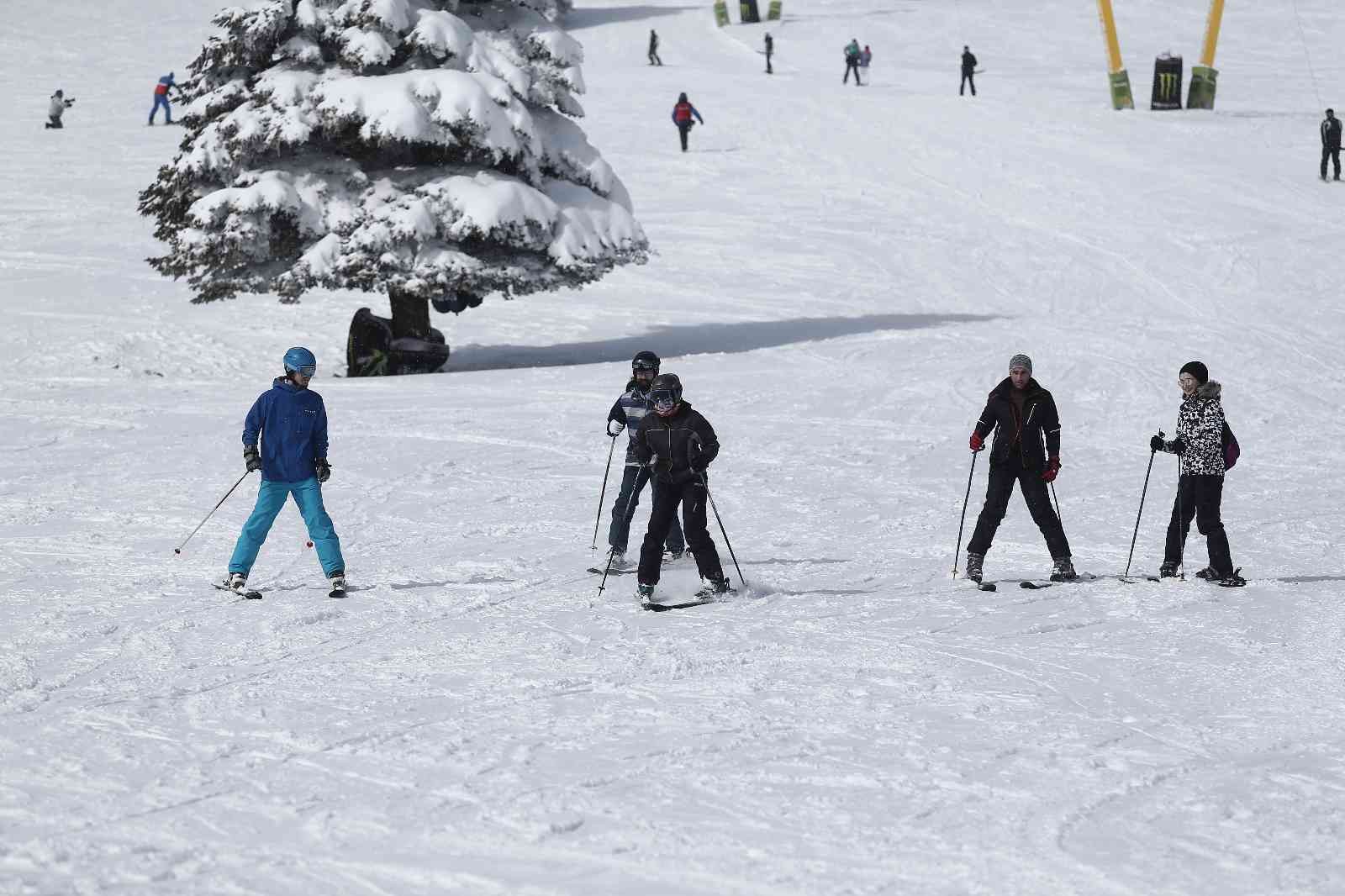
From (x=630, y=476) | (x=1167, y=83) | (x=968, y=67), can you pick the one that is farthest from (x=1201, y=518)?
(x=968, y=67)

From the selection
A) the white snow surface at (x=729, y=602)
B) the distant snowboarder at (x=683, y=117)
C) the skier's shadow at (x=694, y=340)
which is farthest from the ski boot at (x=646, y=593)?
the distant snowboarder at (x=683, y=117)

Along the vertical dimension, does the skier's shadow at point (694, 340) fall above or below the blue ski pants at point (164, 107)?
below

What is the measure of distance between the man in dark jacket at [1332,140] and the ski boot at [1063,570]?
26.2 meters

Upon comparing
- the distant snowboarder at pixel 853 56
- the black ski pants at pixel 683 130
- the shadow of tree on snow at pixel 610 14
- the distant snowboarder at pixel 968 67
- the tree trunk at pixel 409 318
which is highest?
the shadow of tree on snow at pixel 610 14

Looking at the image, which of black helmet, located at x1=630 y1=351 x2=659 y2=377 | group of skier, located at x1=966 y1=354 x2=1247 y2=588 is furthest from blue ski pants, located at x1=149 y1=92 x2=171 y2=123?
group of skier, located at x1=966 y1=354 x2=1247 y2=588

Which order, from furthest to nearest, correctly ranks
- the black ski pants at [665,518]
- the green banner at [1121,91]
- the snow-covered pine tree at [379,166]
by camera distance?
the green banner at [1121,91], the snow-covered pine tree at [379,166], the black ski pants at [665,518]

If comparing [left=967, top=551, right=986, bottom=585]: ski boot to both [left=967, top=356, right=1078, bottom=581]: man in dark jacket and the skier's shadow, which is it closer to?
[left=967, top=356, right=1078, bottom=581]: man in dark jacket

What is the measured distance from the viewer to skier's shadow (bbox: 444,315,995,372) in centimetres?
2383

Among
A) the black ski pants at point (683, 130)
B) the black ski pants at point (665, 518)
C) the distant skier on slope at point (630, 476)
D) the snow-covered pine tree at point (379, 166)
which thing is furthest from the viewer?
the black ski pants at point (683, 130)

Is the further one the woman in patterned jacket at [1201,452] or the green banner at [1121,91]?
the green banner at [1121,91]

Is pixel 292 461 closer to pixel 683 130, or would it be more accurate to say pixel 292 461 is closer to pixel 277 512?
pixel 277 512

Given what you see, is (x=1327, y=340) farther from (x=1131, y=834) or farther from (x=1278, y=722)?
(x=1131, y=834)

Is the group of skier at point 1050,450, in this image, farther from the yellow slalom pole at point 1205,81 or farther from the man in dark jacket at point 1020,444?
the yellow slalom pole at point 1205,81

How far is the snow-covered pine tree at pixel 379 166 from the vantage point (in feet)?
68.1
